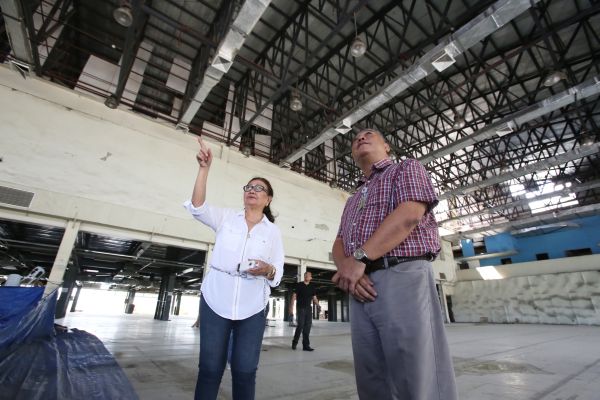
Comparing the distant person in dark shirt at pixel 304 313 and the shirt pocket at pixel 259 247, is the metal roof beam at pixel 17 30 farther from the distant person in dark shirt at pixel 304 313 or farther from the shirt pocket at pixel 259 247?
the distant person in dark shirt at pixel 304 313

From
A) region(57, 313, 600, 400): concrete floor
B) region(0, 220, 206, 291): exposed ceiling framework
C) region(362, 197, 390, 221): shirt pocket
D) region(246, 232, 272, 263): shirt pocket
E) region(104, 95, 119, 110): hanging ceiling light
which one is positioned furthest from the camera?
region(0, 220, 206, 291): exposed ceiling framework

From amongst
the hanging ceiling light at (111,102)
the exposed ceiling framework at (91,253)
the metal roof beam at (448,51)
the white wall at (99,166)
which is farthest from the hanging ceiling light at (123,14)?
the exposed ceiling framework at (91,253)

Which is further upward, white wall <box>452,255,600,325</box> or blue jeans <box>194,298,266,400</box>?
white wall <box>452,255,600,325</box>

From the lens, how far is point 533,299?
16438 mm

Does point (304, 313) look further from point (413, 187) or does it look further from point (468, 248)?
point (468, 248)

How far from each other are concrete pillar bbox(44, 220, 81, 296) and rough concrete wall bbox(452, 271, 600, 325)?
2160cm

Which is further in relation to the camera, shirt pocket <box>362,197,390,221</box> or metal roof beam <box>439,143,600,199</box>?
metal roof beam <box>439,143,600,199</box>

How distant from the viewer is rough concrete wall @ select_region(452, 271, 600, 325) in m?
14.8

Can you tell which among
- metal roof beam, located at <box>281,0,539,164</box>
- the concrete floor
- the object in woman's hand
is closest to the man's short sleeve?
the object in woman's hand

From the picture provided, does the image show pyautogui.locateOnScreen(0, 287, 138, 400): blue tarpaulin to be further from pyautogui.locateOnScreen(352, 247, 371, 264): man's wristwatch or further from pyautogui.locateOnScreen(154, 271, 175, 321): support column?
pyautogui.locateOnScreen(154, 271, 175, 321): support column

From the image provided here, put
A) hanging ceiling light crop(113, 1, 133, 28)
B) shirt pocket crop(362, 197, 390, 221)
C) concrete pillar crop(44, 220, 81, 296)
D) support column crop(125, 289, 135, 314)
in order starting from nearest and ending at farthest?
shirt pocket crop(362, 197, 390, 221), hanging ceiling light crop(113, 1, 133, 28), concrete pillar crop(44, 220, 81, 296), support column crop(125, 289, 135, 314)

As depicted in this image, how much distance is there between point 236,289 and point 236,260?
162mm

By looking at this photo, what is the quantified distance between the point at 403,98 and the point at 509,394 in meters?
11.4

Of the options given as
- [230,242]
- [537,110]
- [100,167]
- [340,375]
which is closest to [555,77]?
[537,110]
